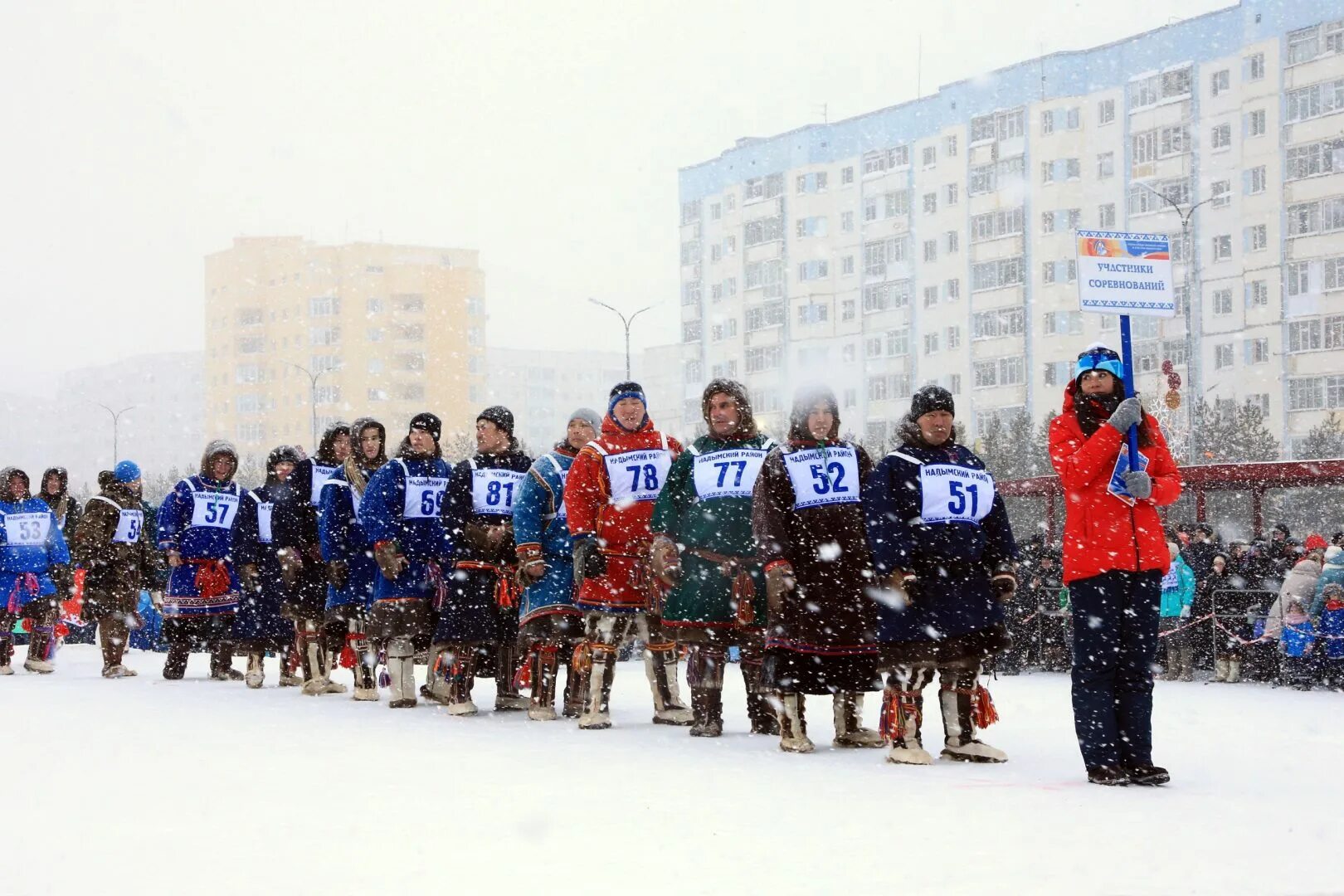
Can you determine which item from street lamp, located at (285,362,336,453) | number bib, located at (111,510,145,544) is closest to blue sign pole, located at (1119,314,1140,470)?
number bib, located at (111,510,145,544)

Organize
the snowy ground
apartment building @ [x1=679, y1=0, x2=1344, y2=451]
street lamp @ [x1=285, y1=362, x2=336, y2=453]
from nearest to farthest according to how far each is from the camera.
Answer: the snowy ground → apartment building @ [x1=679, y1=0, x2=1344, y2=451] → street lamp @ [x1=285, y1=362, x2=336, y2=453]

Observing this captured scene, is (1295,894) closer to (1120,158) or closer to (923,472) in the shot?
(923,472)

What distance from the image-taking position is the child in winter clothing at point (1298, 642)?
1644 centimetres

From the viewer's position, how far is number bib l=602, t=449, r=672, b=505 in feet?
37.2

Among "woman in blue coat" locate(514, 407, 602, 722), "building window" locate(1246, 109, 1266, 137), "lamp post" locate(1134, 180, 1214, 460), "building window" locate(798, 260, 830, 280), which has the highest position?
"building window" locate(1246, 109, 1266, 137)

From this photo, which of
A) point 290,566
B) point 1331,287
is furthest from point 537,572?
point 1331,287

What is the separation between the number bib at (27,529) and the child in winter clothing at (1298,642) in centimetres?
1168

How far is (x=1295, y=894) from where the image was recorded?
5.43 meters

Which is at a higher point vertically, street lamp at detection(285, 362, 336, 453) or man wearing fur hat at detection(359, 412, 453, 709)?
street lamp at detection(285, 362, 336, 453)

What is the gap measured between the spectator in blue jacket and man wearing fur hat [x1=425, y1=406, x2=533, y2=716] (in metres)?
7.95

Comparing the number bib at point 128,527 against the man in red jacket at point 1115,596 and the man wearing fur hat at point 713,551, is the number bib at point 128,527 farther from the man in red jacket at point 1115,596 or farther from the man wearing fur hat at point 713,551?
the man in red jacket at point 1115,596

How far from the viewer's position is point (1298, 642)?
651 inches

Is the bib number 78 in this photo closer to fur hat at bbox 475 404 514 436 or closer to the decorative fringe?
fur hat at bbox 475 404 514 436

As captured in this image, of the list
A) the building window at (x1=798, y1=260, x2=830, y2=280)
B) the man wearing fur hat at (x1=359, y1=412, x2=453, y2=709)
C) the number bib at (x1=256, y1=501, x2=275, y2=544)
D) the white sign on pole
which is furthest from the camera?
the building window at (x1=798, y1=260, x2=830, y2=280)
